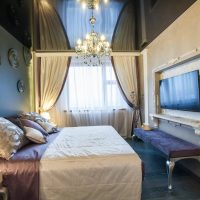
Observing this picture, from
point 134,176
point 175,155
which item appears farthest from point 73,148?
point 175,155

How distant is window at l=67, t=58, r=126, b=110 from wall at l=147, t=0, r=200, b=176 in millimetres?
1550

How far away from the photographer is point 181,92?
3516mm

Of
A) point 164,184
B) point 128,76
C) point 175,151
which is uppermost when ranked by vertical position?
point 128,76

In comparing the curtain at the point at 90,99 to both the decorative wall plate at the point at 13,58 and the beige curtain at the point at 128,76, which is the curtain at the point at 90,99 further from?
the decorative wall plate at the point at 13,58

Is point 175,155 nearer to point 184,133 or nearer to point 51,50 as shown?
point 184,133

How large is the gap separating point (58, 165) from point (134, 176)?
0.86 m

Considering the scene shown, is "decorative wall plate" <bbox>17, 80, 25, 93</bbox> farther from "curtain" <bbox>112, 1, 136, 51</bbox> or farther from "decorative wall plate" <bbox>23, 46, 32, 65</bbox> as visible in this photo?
"curtain" <bbox>112, 1, 136, 51</bbox>

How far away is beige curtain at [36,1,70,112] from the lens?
19.0 ft

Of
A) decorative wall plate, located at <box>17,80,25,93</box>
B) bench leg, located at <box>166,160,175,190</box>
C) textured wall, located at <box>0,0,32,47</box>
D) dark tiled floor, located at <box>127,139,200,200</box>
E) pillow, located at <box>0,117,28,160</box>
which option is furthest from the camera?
decorative wall plate, located at <box>17,80,25,93</box>

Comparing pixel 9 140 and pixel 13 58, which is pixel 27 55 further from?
pixel 9 140

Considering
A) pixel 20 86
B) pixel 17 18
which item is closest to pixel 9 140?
pixel 20 86

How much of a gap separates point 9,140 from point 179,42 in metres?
3.08

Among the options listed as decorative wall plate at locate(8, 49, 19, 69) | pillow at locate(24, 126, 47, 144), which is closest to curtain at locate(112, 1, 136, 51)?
decorative wall plate at locate(8, 49, 19, 69)

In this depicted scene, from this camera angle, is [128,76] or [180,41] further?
[128,76]
